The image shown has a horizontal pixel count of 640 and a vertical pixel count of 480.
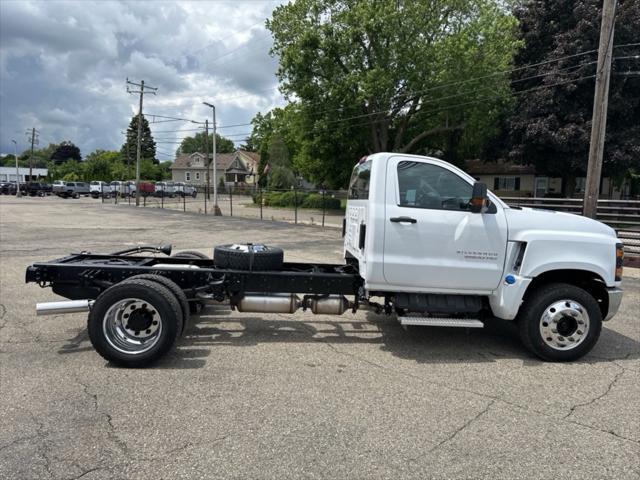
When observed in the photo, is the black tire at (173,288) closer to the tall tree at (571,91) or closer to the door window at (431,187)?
the door window at (431,187)

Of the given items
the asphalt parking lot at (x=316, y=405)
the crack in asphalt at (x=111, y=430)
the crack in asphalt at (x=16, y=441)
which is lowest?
the crack in asphalt at (x=16, y=441)

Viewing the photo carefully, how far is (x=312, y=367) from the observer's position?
4.64 meters

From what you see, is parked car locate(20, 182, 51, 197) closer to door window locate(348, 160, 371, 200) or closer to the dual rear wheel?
door window locate(348, 160, 371, 200)

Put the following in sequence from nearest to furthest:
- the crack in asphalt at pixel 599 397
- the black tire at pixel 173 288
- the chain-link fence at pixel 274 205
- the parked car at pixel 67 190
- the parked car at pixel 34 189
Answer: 1. the crack in asphalt at pixel 599 397
2. the black tire at pixel 173 288
3. the chain-link fence at pixel 274 205
4. the parked car at pixel 67 190
5. the parked car at pixel 34 189

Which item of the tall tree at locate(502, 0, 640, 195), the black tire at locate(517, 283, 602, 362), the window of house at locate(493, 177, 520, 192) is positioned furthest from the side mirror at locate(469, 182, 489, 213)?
the window of house at locate(493, 177, 520, 192)

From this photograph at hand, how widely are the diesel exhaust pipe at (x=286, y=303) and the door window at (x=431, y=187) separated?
1.35 m

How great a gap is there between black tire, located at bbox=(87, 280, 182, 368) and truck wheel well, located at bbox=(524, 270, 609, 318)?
3.64 m

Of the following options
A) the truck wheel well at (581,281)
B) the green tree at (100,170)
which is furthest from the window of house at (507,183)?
the green tree at (100,170)

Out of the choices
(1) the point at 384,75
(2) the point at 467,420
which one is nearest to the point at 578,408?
(2) the point at 467,420

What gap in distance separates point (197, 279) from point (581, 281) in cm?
422

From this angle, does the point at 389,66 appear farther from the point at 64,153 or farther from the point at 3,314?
the point at 64,153

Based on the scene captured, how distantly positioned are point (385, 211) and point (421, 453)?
2370mm

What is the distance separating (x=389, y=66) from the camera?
26453 millimetres

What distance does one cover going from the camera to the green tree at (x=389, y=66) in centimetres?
2566
